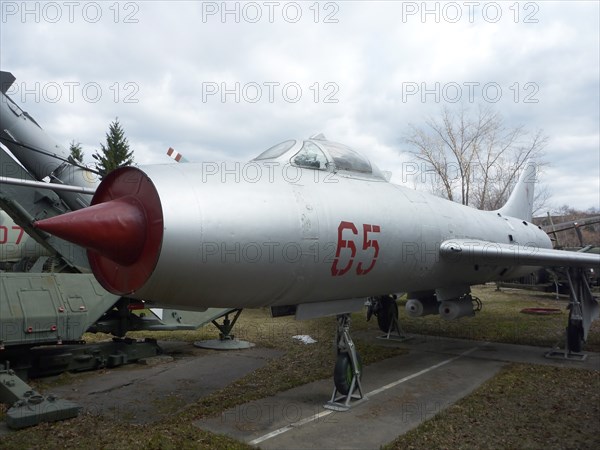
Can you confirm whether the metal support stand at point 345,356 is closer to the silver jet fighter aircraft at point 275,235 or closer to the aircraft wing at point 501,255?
the silver jet fighter aircraft at point 275,235

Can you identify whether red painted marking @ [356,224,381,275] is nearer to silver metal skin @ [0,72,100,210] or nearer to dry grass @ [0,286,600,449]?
dry grass @ [0,286,600,449]

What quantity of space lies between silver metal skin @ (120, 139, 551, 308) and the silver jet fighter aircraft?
11 millimetres

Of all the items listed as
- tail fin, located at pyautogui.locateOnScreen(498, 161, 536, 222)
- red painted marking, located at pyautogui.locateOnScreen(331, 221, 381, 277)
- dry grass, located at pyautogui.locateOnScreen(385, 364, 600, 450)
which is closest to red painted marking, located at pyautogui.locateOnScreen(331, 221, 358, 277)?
red painted marking, located at pyautogui.locateOnScreen(331, 221, 381, 277)

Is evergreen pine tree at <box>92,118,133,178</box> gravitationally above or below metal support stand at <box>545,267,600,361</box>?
above

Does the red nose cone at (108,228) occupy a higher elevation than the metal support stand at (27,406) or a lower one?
higher

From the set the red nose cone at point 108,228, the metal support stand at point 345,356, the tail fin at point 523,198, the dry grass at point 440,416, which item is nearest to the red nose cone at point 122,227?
the red nose cone at point 108,228

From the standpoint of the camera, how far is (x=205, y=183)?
12.5ft

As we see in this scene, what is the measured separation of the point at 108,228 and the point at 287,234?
147cm

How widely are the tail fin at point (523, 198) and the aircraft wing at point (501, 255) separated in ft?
11.1

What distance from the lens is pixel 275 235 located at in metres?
4.02

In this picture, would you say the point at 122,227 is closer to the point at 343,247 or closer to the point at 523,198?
the point at 343,247

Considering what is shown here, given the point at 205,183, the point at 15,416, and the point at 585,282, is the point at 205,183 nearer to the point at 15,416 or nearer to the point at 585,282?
the point at 15,416

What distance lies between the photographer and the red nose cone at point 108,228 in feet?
10.8

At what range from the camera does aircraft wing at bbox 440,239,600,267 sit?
253 inches
